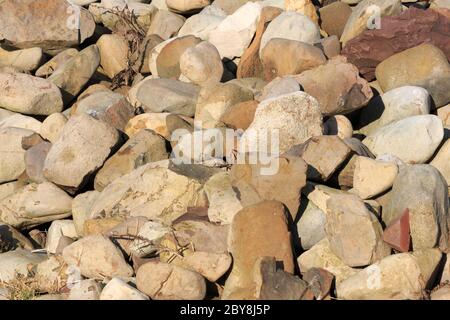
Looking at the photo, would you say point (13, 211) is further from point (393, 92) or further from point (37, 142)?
point (393, 92)

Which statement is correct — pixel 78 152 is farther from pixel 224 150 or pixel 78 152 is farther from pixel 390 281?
pixel 390 281

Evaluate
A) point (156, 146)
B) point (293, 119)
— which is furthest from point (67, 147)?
point (293, 119)

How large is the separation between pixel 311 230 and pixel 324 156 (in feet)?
1.89

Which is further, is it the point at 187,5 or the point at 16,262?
the point at 187,5

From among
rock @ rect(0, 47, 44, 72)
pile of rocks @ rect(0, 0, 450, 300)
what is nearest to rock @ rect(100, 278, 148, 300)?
pile of rocks @ rect(0, 0, 450, 300)

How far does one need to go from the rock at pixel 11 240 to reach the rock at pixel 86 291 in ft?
5.06

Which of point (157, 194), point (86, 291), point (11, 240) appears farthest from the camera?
point (11, 240)

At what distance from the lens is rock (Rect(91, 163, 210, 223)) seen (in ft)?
19.0

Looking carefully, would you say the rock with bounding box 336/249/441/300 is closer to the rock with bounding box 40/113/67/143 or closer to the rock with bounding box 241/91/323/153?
the rock with bounding box 241/91/323/153

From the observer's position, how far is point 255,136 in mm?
6117

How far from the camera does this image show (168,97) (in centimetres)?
723

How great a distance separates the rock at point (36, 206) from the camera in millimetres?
6648

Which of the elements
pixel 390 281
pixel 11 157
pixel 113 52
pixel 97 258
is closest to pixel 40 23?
pixel 113 52

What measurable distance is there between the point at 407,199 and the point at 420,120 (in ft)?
3.77
